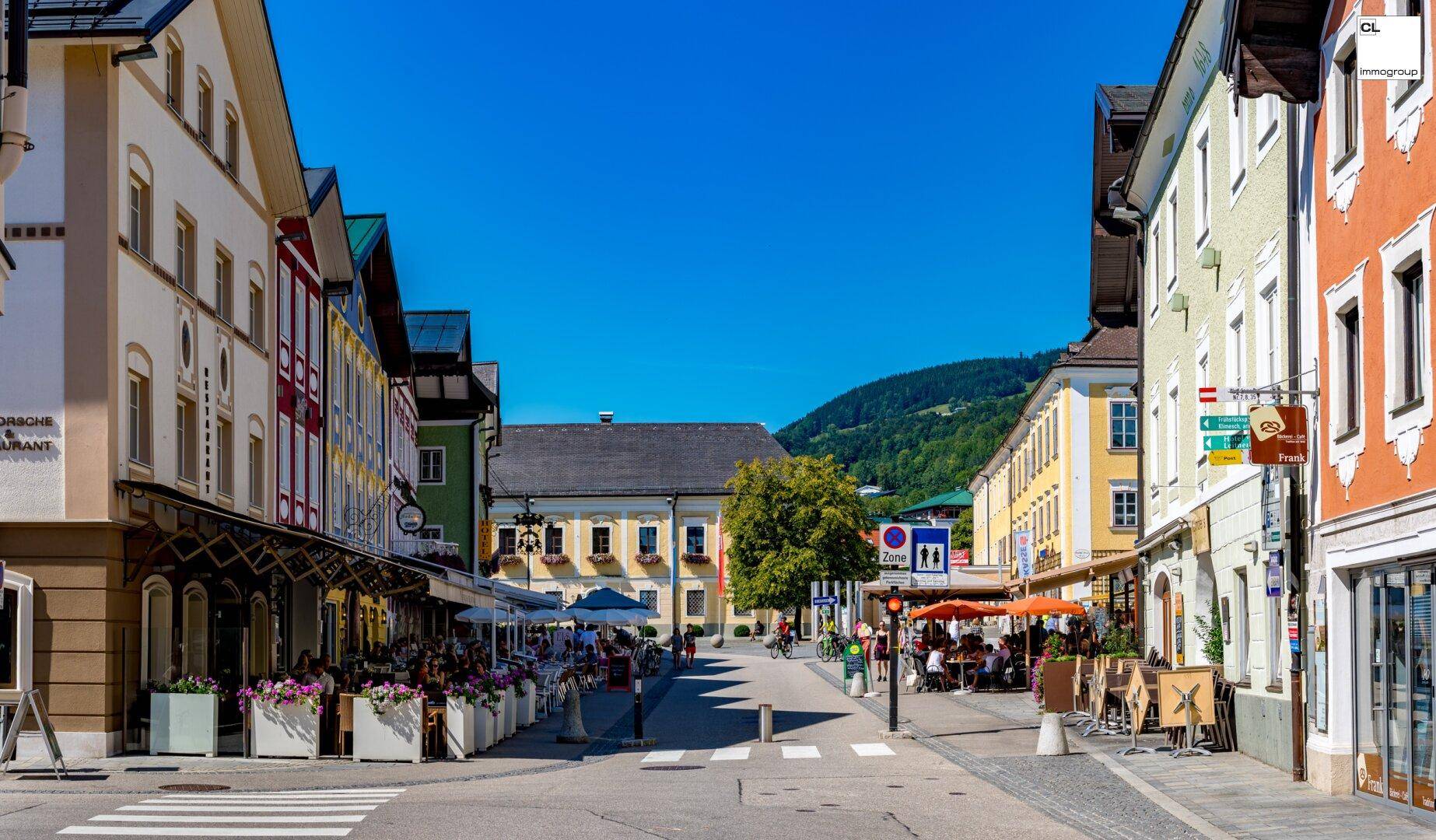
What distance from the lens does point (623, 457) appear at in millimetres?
91625

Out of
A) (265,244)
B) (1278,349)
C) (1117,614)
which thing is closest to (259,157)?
(265,244)

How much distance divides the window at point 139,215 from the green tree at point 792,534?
175 ft

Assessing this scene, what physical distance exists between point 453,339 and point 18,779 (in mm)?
37119

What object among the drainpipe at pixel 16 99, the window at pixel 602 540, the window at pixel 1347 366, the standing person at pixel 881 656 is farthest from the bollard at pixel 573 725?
the window at pixel 602 540

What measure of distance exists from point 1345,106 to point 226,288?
18.3m

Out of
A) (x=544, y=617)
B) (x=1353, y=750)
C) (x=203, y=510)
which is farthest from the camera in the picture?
(x=544, y=617)

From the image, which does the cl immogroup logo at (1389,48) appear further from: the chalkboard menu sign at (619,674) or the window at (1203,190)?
the chalkboard menu sign at (619,674)

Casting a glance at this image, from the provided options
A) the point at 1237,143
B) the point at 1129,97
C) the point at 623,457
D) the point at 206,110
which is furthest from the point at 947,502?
the point at 1237,143

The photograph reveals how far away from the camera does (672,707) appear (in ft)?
111

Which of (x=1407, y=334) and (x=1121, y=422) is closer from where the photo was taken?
(x=1407, y=334)

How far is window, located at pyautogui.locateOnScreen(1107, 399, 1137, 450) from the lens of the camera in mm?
53844

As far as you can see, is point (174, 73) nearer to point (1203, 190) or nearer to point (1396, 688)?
point (1203, 190)

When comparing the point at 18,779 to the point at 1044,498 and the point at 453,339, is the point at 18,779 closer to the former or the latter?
the point at 453,339

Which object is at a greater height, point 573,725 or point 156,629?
point 156,629
